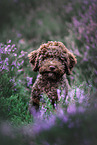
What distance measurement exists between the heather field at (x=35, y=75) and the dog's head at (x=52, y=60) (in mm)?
389

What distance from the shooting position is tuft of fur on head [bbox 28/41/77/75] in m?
3.08

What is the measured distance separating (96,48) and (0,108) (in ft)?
9.79

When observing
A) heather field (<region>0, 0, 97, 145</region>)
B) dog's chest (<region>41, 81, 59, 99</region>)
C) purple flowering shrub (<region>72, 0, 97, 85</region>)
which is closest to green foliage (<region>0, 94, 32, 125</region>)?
heather field (<region>0, 0, 97, 145</region>)

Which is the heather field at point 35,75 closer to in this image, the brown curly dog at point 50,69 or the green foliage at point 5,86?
the green foliage at point 5,86

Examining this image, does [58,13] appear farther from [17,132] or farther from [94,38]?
[17,132]

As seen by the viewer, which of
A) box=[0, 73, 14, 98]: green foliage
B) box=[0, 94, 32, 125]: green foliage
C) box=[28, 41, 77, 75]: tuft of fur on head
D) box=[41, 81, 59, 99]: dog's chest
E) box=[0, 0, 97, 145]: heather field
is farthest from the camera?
box=[0, 73, 14, 98]: green foliage

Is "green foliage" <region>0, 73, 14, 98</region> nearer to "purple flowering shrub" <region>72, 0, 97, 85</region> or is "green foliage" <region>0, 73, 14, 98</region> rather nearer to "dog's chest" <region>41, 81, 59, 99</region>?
"dog's chest" <region>41, 81, 59, 99</region>

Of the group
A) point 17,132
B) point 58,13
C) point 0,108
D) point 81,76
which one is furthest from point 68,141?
point 58,13

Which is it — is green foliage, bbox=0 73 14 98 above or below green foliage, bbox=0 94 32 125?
above

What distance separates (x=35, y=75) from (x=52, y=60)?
1.86 m

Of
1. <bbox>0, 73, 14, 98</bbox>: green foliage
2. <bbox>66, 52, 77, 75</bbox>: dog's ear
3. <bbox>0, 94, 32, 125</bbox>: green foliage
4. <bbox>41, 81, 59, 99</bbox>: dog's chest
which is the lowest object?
<bbox>0, 94, 32, 125</bbox>: green foliage

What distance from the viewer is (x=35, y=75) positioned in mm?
5008

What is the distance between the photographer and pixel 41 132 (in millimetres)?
1760

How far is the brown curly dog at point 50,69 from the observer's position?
3148 mm
